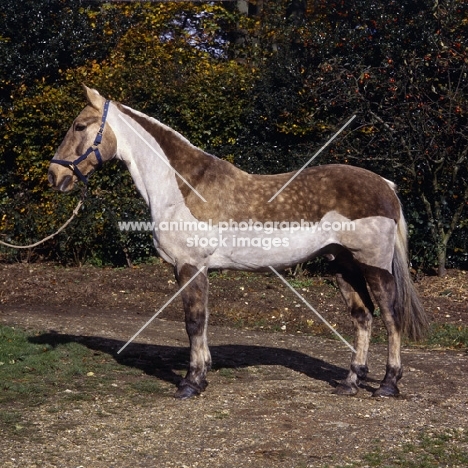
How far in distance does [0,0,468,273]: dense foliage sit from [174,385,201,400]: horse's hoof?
6.19m

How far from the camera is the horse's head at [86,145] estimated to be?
674cm

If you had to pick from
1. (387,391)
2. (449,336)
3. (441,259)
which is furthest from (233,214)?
(441,259)

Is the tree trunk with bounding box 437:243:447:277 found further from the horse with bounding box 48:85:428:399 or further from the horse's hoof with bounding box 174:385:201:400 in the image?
the horse's hoof with bounding box 174:385:201:400

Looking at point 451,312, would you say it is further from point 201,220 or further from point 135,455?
point 135,455

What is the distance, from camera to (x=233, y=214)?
6.64 metres

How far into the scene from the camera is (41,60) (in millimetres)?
→ 14180

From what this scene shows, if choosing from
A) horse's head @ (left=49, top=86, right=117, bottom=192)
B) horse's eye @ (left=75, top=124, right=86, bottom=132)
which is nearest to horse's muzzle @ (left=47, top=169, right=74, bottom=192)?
horse's head @ (left=49, top=86, right=117, bottom=192)

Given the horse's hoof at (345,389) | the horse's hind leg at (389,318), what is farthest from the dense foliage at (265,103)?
the horse's hoof at (345,389)

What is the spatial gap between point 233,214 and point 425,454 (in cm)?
240

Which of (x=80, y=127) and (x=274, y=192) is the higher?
(x=80, y=127)

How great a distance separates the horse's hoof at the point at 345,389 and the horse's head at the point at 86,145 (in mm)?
2669

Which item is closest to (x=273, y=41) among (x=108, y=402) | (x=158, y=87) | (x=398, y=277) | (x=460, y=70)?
(x=158, y=87)

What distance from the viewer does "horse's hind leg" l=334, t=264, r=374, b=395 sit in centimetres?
685

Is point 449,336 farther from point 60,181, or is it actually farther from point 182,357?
point 60,181
